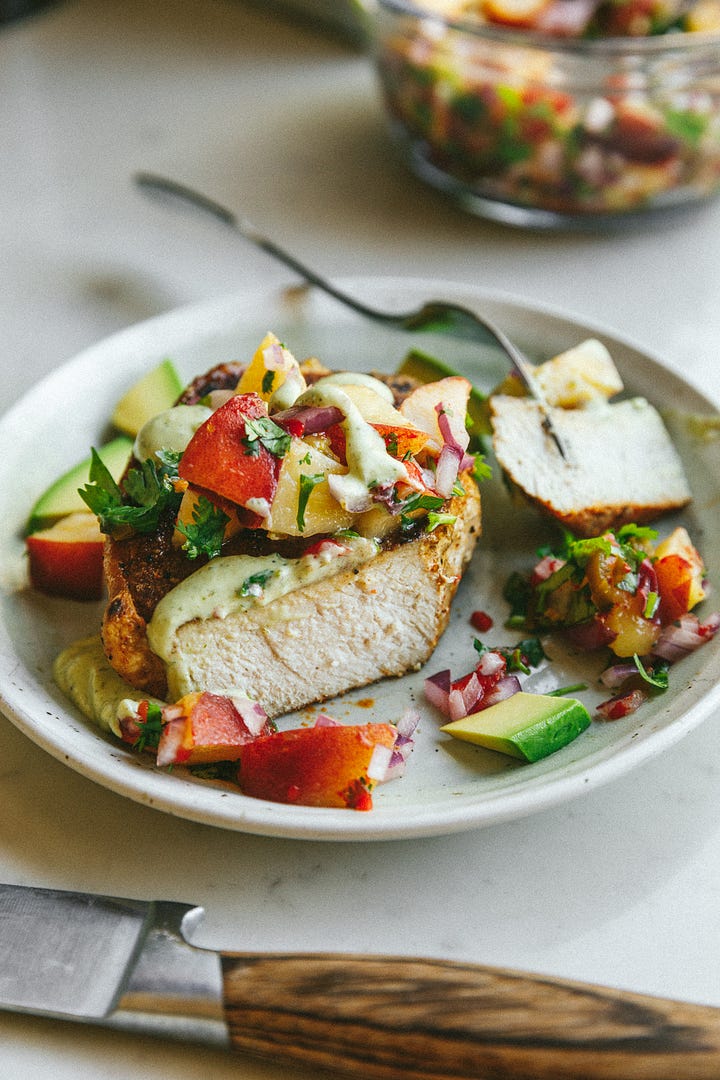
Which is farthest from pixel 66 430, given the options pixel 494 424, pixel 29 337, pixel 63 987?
pixel 63 987

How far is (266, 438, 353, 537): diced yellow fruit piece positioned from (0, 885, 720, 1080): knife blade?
0.72m

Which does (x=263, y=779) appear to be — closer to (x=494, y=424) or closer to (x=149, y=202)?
(x=494, y=424)

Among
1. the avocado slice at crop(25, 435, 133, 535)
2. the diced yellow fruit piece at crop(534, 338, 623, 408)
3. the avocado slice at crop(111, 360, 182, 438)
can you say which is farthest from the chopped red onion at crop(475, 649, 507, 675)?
the avocado slice at crop(111, 360, 182, 438)

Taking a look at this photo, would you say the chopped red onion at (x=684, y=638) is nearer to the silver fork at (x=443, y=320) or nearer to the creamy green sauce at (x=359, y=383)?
the silver fork at (x=443, y=320)

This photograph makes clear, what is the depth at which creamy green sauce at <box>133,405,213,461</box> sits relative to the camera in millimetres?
2248

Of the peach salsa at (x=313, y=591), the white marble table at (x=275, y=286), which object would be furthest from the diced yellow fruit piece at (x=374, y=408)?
the white marble table at (x=275, y=286)

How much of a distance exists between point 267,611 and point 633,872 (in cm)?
83

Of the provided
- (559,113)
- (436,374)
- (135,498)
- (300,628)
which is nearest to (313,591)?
(300,628)

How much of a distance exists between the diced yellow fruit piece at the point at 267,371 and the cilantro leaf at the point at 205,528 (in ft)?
0.97

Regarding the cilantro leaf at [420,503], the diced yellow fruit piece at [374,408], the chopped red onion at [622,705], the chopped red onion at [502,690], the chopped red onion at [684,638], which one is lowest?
the chopped red onion at [502,690]

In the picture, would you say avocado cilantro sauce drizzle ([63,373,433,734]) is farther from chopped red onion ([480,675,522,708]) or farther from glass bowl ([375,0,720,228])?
glass bowl ([375,0,720,228])

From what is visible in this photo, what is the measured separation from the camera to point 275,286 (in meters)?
3.01

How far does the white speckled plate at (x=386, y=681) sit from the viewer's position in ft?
5.98

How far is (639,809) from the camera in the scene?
6.73 feet
